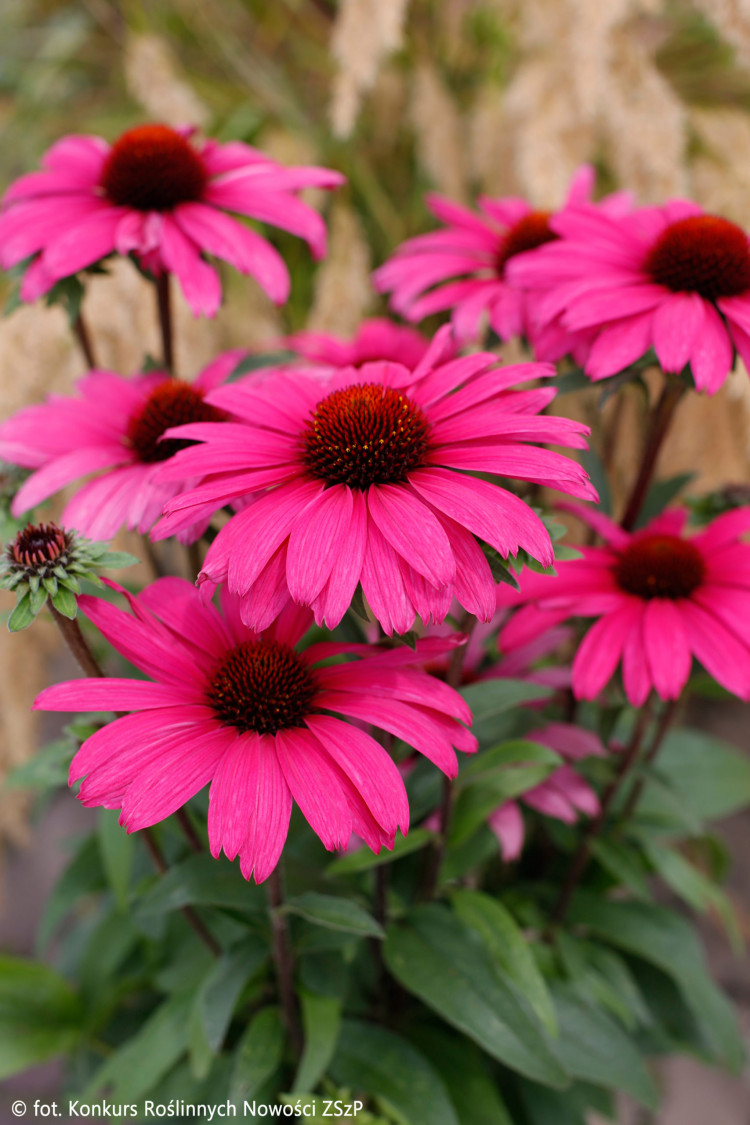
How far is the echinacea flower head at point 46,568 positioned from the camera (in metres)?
0.29

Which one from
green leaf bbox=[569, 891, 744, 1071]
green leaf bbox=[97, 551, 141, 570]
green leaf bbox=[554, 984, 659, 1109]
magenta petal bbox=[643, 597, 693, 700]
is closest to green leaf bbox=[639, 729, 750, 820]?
green leaf bbox=[569, 891, 744, 1071]

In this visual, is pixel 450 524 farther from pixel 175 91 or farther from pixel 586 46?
pixel 175 91

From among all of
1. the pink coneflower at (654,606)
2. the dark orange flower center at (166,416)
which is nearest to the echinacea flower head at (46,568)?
the dark orange flower center at (166,416)

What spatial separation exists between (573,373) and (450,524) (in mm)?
165

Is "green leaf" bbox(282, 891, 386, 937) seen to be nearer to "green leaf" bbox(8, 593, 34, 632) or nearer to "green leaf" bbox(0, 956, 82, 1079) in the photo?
"green leaf" bbox(8, 593, 34, 632)

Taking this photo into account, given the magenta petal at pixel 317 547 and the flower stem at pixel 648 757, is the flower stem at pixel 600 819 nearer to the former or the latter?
the flower stem at pixel 648 757

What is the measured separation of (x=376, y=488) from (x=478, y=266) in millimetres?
274

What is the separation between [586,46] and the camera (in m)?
0.63

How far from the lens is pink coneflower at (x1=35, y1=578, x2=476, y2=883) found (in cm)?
Result: 28

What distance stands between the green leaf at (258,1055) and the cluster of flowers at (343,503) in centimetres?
17

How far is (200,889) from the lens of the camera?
39cm

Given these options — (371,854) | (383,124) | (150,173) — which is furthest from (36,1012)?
(383,124)

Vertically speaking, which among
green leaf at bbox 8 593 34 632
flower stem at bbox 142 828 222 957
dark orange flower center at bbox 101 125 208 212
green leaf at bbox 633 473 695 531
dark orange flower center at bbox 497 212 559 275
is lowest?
flower stem at bbox 142 828 222 957

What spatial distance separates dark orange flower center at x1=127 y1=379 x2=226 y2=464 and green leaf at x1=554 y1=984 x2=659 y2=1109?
0.43m
